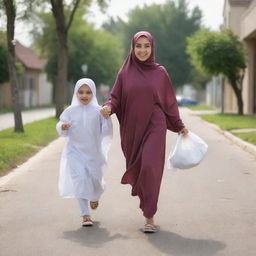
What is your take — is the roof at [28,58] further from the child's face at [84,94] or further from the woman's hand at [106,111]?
the woman's hand at [106,111]

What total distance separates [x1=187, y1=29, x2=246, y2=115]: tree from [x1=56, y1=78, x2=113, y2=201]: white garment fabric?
2660cm

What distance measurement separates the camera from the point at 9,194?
8.81 m

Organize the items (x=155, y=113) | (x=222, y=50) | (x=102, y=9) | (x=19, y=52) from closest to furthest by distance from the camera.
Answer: (x=155, y=113) < (x=102, y=9) < (x=222, y=50) < (x=19, y=52)

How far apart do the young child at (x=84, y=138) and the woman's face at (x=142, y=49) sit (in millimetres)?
634

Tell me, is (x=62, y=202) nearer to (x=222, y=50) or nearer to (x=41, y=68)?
(x=222, y=50)

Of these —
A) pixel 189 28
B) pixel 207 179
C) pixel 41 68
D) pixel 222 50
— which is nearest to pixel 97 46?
pixel 41 68

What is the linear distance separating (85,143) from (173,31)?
2648 inches

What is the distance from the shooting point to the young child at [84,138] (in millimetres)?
6812

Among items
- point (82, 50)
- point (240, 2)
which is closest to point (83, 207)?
point (240, 2)

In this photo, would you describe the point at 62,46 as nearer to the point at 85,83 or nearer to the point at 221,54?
the point at 221,54

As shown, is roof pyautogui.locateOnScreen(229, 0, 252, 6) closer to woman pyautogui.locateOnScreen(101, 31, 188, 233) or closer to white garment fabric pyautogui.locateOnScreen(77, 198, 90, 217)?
woman pyautogui.locateOnScreen(101, 31, 188, 233)

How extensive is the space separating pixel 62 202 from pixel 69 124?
1.61 m

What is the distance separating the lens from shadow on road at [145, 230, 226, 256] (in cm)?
559

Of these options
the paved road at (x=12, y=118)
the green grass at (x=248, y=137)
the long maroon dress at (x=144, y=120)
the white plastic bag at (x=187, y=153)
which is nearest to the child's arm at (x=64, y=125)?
the long maroon dress at (x=144, y=120)
